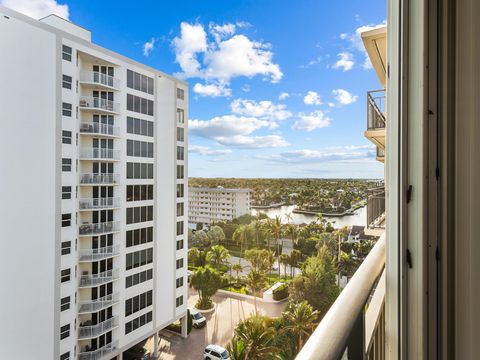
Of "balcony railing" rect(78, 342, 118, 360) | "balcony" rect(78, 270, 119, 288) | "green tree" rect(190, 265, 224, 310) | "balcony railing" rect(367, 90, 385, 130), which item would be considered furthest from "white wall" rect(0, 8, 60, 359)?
"balcony railing" rect(367, 90, 385, 130)

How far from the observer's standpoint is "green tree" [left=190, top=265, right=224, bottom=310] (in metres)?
2.76

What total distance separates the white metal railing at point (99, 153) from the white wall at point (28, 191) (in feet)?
1.06

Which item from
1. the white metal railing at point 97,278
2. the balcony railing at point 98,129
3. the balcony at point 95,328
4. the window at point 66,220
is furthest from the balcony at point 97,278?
the balcony railing at point 98,129

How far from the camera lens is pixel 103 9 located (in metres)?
1.34

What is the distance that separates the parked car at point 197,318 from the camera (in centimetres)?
289

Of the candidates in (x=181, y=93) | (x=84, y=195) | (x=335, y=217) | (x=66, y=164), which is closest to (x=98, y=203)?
(x=84, y=195)

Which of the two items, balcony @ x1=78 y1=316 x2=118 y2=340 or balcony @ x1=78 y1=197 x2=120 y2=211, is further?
balcony @ x1=78 y1=316 x2=118 y2=340

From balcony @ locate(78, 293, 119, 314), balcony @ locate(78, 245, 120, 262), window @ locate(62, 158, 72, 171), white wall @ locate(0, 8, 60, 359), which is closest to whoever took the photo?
white wall @ locate(0, 8, 60, 359)

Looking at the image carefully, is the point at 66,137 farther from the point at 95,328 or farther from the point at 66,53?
the point at 95,328

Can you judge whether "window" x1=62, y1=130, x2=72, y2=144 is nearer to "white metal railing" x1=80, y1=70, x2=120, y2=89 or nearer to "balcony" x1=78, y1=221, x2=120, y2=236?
"white metal railing" x1=80, y1=70, x2=120, y2=89

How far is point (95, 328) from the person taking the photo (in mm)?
2600

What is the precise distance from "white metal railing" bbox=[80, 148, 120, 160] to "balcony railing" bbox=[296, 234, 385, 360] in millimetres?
1795

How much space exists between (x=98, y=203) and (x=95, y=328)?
1.42 metres

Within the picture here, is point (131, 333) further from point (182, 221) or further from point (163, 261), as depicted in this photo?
point (182, 221)
